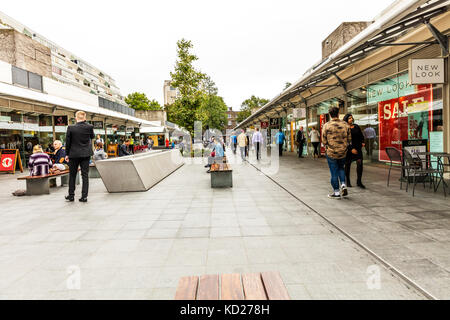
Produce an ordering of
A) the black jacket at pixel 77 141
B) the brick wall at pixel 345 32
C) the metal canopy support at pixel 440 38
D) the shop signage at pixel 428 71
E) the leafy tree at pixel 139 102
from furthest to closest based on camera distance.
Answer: the leafy tree at pixel 139 102
the brick wall at pixel 345 32
the metal canopy support at pixel 440 38
the shop signage at pixel 428 71
the black jacket at pixel 77 141

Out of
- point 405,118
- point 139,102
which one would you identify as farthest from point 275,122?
point 139,102

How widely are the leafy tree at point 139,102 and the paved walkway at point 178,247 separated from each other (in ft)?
245

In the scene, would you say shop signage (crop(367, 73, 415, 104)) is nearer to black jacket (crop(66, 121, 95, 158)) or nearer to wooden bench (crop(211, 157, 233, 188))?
wooden bench (crop(211, 157, 233, 188))

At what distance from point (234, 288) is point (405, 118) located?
10.8m

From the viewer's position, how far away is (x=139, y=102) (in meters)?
78.2

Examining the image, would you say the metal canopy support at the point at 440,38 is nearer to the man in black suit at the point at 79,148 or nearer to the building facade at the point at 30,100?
the man in black suit at the point at 79,148

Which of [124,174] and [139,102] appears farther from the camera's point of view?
[139,102]

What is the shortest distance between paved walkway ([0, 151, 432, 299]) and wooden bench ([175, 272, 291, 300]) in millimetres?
892

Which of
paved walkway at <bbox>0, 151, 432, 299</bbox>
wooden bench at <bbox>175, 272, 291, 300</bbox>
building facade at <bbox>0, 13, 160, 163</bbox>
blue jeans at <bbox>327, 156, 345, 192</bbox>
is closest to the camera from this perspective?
wooden bench at <bbox>175, 272, 291, 300</bbox>

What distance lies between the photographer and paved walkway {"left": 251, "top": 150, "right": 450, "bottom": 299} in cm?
300

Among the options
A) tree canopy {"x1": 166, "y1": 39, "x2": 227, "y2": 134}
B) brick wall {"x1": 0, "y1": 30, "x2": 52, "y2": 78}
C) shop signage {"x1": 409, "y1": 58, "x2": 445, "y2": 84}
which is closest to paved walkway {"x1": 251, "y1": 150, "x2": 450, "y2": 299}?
shop signage {"x1": 409, "y1": 58, "x2": 445, "y2": 84}

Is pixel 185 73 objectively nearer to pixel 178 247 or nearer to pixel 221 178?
pixel 221 178

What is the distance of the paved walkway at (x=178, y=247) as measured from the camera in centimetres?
277

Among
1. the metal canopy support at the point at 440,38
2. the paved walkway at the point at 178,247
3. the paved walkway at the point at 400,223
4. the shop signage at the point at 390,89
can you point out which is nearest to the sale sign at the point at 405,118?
the shop signage at the point at 390,89
